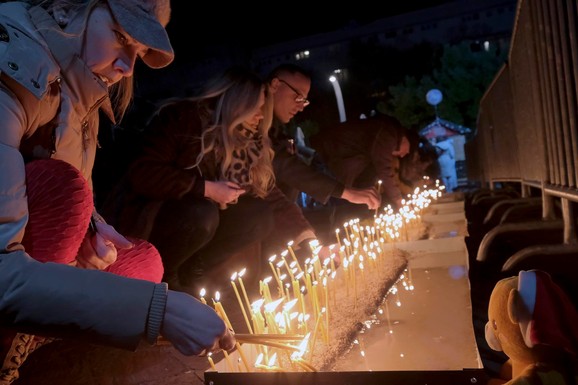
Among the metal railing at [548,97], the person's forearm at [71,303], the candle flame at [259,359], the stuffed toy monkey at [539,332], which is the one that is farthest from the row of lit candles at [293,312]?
the metal railing at [548,97]

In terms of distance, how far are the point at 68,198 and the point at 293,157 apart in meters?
3.88

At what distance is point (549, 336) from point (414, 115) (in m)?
44.1

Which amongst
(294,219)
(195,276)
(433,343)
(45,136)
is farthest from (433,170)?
(45,136)

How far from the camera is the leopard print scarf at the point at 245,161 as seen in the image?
4352mm

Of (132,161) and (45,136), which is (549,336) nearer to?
(45,136)

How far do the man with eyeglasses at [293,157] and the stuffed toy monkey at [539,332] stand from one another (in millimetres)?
3376

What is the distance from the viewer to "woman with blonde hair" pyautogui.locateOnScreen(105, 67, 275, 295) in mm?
3918

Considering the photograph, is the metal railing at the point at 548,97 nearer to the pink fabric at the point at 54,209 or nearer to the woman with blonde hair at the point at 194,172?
the woman with blonde hair at the point at 194,172

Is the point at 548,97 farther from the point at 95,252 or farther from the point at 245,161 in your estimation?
the point at 95,252

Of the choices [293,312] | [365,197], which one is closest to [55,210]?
[293,312]

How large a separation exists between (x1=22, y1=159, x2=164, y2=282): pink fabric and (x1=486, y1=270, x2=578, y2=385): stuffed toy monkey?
49.4 inches

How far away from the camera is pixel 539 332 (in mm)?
1292

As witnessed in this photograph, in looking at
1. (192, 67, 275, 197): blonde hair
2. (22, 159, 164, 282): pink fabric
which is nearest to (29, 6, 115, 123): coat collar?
(22, 159, 164, 282): pink fabric

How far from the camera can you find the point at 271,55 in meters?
62.5
